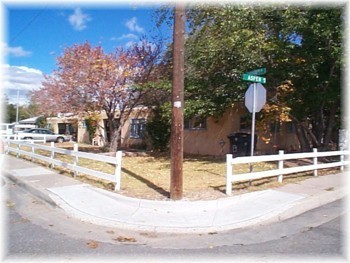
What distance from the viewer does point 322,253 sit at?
15.7 feet

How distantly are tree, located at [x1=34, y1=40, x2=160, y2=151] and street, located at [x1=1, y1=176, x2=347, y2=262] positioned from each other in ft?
34.9

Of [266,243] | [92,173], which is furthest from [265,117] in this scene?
[266,243]

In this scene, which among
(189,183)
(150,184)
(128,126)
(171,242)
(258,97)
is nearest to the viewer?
(171,242)

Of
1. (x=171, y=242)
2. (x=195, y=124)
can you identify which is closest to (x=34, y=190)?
(x=171, y=242)

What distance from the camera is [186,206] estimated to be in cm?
714

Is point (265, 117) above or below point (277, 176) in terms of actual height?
above

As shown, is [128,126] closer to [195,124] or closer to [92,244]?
[195,124]

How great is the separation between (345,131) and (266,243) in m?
9.16

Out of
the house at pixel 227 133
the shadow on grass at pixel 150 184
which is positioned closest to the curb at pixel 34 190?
the shadow on grass at pixel 150 184

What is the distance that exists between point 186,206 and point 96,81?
429 inches

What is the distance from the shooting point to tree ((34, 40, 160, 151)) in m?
16.6

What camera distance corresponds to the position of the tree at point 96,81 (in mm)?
16578

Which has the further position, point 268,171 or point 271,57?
point 271,57

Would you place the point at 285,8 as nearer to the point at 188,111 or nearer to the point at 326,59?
the point at 326,59
